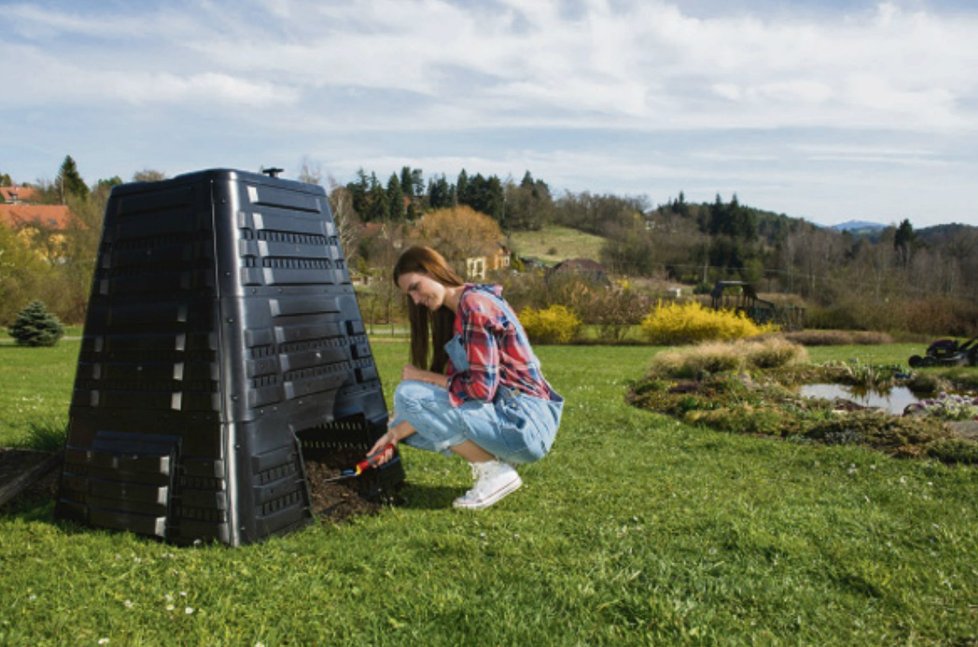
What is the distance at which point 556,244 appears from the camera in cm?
8212

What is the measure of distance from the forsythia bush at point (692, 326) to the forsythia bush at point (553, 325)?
9.42 ft

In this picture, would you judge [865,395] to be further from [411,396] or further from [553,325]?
[553,325]

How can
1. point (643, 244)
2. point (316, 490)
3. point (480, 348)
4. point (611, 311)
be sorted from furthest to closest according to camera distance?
point (643, 244), point (611, 311), point (316, 490), point (480, 348)

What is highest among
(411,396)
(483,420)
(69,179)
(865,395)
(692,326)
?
(69,179)

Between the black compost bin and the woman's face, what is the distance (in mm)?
490

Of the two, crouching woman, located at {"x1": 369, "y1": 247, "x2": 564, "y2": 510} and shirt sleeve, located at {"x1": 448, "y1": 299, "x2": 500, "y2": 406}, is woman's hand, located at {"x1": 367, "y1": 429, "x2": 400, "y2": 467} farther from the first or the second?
shirt sleeve, located at {"x1": 448, "y1": 299, "x2": 500, "y2": 406}

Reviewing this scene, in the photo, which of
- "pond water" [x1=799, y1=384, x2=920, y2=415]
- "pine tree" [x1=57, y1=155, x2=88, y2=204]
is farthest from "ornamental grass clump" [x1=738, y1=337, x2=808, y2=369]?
"pine tree" [x1=57, y1=155, x2=88, y2=204]

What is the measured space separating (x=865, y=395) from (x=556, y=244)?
234 feet

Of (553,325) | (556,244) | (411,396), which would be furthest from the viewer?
(556,244)

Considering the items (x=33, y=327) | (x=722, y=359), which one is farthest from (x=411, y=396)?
(x=33, y=327)

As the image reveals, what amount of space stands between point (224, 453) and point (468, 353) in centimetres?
129

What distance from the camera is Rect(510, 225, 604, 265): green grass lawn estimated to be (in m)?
77.4

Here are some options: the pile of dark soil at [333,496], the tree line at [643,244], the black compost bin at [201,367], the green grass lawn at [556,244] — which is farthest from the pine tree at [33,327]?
Result: the green grass lawn at [556,244]

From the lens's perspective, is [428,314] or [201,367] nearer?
[201,367]
